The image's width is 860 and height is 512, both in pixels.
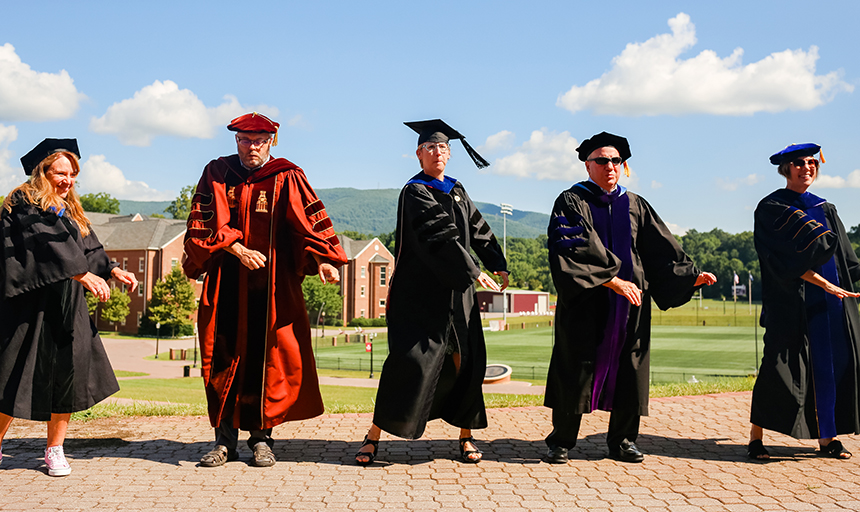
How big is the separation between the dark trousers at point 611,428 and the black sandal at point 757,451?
912mm

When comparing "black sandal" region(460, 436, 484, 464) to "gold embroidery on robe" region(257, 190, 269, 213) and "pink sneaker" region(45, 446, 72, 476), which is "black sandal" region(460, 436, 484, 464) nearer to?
"gold embroidery on robe" region(257, 190, 269, 213)

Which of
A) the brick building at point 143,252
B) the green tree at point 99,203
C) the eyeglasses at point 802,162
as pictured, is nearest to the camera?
the eyeglasses at point 802,162

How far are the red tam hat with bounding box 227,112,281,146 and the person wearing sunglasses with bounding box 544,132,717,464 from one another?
2.32 meters

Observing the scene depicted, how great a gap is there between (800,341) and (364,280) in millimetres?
71751

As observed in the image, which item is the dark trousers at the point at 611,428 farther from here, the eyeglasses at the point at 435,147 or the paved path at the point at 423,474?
the eyeglasses at the point at 435,147

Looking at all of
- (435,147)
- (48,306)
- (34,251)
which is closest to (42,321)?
(48,306)

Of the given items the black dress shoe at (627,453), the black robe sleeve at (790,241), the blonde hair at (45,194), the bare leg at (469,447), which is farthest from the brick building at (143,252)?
the black robe sleeve at (790,241)

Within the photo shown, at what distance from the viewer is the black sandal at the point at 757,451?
17.7ft

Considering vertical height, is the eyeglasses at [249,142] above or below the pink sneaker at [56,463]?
above

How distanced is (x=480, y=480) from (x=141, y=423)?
374 centimetres

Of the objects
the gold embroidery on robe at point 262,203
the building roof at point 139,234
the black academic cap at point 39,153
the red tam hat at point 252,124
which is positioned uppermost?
the building roof at point 139,234

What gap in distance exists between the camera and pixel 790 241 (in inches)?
218

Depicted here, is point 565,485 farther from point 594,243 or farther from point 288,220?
point 288,220

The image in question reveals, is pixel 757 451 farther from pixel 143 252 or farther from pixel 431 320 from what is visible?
pixel 143 252
